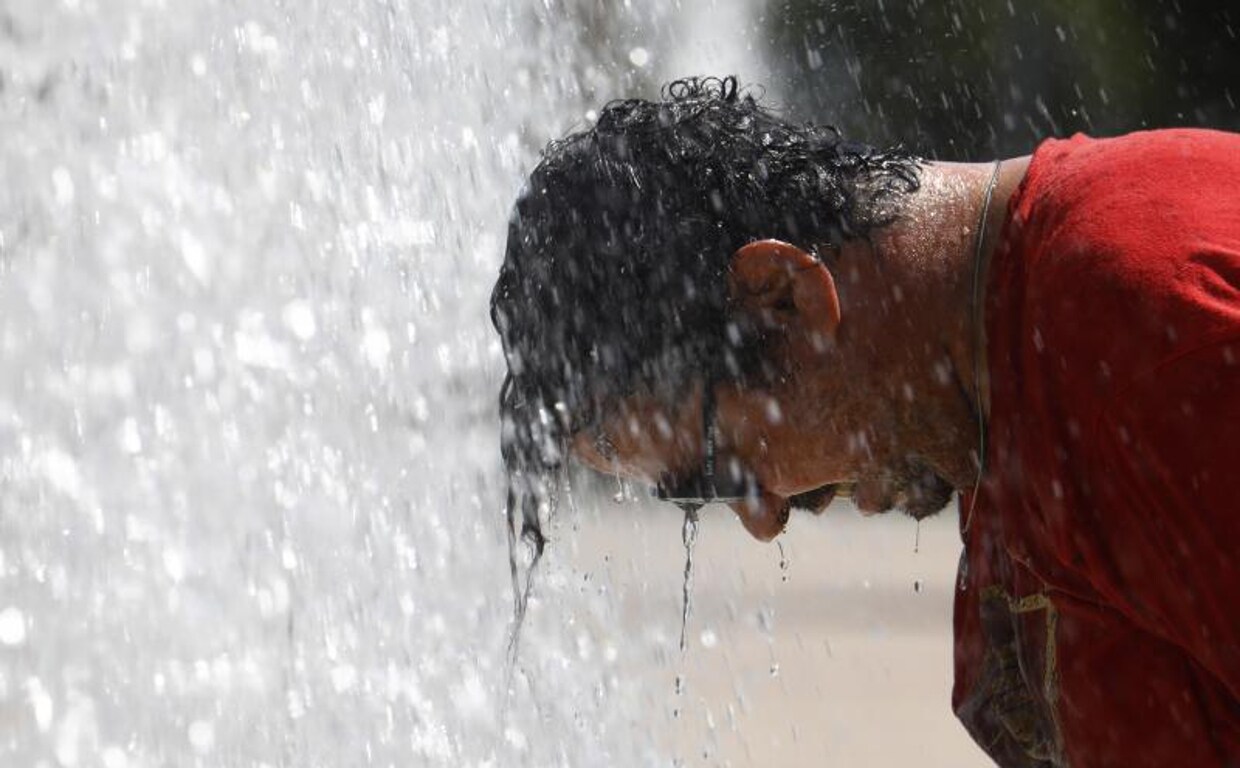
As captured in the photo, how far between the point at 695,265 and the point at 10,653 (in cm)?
238

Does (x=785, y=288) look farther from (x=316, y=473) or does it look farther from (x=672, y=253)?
(x=316, y=473)

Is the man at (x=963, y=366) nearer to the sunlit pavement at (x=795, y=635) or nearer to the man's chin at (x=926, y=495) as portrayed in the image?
the man's chin at (x=926, y=495)

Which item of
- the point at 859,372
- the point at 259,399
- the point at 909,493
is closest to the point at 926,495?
the point at 909,493

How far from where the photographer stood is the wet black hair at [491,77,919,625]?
6.63 ft

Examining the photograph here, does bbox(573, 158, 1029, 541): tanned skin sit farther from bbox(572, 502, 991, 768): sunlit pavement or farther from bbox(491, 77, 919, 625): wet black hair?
bbox(572, 502, 991, 768): sunlit pavement

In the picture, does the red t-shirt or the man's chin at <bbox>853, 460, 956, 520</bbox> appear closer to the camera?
the red t-shirt

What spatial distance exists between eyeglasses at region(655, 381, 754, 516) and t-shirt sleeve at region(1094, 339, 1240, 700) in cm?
49

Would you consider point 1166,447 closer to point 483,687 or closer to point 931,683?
point 483,687

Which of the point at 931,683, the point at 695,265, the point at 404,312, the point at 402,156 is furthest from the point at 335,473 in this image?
the point at 695,265

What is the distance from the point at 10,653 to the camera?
3.84 metres

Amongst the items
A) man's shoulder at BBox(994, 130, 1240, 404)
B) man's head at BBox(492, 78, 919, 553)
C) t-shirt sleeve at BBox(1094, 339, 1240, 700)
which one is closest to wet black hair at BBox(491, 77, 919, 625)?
man's head at BBox(492, 78, 919, 553)

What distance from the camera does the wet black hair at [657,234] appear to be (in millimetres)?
2020

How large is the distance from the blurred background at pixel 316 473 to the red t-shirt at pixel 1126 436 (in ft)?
3.18

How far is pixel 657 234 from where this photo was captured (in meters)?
2.03
